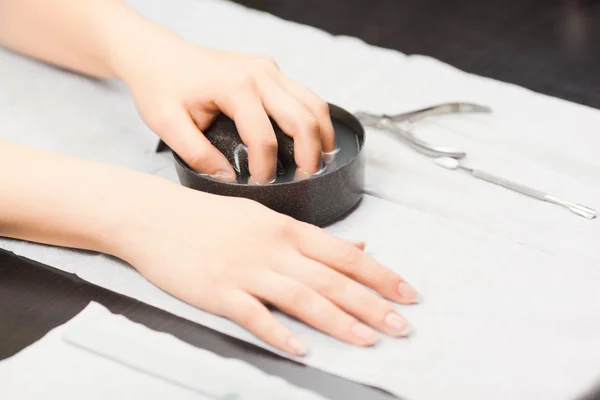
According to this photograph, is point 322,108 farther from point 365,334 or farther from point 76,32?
point 76,32

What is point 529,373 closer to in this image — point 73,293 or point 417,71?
point 73,293

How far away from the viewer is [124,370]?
539 millimetres

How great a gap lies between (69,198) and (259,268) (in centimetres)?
18

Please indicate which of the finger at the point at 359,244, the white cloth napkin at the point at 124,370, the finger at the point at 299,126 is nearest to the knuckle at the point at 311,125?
the finger at the point at 299,126

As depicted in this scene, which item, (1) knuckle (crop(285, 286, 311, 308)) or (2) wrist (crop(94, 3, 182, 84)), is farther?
(2) wrist (crop(94, 3, 182, 84))

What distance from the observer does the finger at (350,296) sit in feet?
1.81

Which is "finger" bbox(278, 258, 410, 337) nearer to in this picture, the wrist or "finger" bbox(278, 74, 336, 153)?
"finger" bbox(278, 74, 336, 153)

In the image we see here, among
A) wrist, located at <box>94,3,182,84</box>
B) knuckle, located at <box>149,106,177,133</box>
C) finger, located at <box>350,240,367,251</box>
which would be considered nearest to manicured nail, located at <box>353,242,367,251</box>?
finger, located at <box>350,240,367,251</box>

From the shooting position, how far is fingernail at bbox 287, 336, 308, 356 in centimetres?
54

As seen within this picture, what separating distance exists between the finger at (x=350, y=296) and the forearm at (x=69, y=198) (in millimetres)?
128

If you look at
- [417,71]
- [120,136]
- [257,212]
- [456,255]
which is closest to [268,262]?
[257,212]

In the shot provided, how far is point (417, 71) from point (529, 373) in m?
0.48

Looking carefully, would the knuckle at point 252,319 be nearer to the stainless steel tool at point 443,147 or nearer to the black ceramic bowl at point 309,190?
the black ceramic bowl at point 309,190

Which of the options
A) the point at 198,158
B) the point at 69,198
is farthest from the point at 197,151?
the point at 69,198
